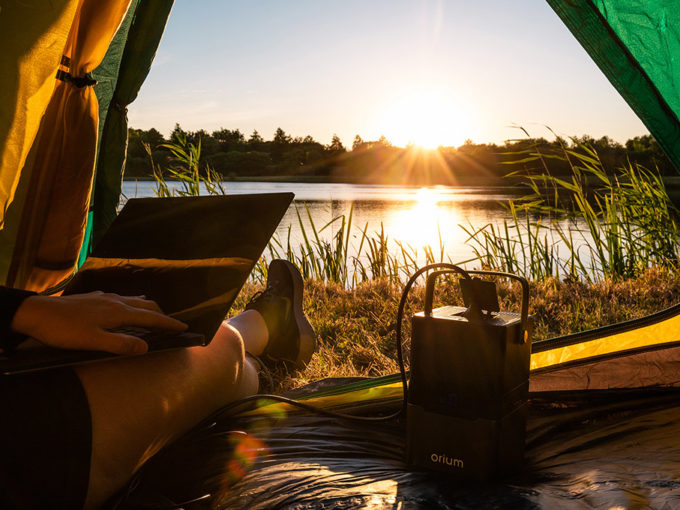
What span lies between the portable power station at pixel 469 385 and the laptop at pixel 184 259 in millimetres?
338

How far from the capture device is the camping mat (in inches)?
33.0

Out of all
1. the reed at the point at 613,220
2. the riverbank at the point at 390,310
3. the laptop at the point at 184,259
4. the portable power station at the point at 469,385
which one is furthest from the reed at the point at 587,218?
the portable power station at the point at 469,385

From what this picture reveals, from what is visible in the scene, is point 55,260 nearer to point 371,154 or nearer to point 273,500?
point 273,500

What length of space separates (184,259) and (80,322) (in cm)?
33

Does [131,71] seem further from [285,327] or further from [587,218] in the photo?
[587,218]

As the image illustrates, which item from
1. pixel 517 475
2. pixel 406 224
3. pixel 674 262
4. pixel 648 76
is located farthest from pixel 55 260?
pixel 406 224

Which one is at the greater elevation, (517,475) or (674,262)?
(674,262)

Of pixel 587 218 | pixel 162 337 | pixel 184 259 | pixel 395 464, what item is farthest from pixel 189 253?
pixel 587 218

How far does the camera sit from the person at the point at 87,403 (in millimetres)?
726

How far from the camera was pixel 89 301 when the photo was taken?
0.84 meters

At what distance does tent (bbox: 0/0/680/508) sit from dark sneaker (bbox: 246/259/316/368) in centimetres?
24

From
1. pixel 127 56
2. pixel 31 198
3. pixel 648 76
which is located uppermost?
pixel 127 56

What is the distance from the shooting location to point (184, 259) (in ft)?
3.63

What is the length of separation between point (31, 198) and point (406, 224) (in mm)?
8714
